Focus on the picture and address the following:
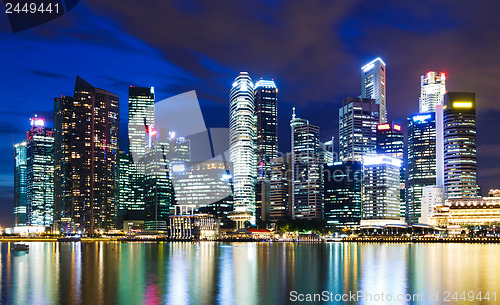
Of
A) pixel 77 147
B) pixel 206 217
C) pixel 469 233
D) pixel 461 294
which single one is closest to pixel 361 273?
pixel 461 294

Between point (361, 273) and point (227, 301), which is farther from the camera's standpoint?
point (361, 273)

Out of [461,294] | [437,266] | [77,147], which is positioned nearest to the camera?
[461,294]

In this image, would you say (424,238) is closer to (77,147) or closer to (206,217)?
(206,217)

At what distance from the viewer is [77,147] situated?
652ft

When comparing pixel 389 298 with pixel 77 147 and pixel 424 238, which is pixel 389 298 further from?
pixel 77 147

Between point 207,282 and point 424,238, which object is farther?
point 424,238

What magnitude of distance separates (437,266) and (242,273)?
2102cm

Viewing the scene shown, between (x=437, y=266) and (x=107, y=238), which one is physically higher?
(x=437, y=266)

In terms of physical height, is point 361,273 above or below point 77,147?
below

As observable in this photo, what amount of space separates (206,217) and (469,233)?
300 feet

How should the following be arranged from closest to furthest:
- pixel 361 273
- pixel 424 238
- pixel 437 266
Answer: pixel 361 273, pixel 437 266, pixel 424 238

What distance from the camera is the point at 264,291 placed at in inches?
1331

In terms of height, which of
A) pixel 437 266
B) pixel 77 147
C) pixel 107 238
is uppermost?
pixel 77 147

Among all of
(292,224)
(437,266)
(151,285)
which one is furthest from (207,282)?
(292,224)
